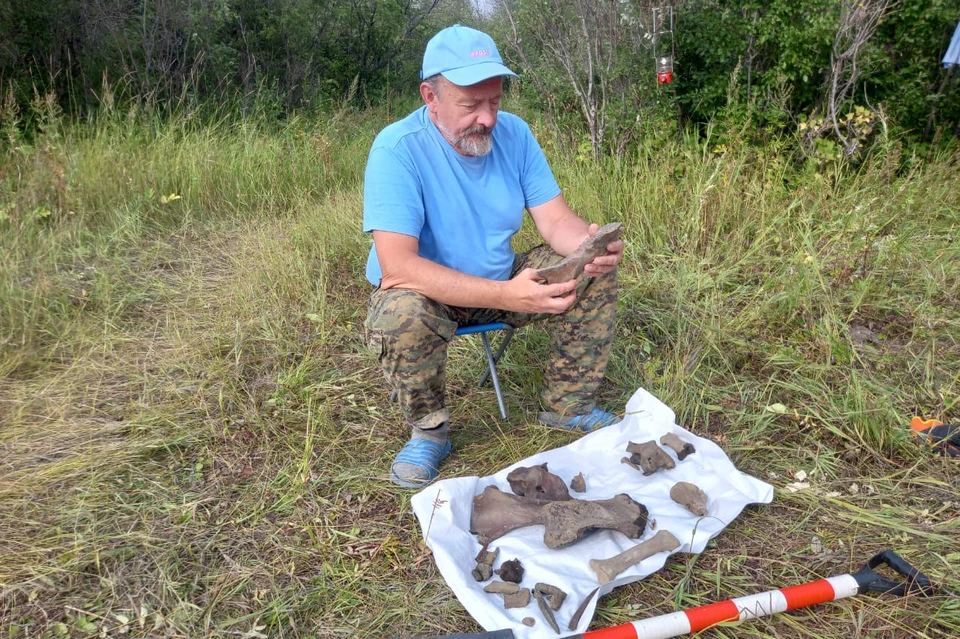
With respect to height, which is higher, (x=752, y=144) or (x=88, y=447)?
(x=752, y=144)

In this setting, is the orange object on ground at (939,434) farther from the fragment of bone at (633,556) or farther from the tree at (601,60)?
the tree at (601,60)

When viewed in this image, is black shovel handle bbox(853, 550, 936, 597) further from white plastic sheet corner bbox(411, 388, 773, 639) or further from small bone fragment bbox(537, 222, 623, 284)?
small bone fragment bbox(537, 222, 623, 284)

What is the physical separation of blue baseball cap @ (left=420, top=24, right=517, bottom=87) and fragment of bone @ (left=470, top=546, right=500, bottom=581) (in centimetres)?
156

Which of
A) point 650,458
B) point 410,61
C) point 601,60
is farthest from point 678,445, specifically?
point 410,61

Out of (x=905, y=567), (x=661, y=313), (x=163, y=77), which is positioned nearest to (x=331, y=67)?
(x=163, y=77)

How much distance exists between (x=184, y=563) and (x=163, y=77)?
6368 millimetres

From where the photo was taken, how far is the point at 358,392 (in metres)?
3.11

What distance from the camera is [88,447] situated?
8.66 ft

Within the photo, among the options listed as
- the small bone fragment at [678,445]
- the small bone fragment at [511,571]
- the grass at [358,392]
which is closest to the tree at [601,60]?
the grass at [358,392]

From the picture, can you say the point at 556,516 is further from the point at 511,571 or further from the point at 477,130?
the point at 477,130

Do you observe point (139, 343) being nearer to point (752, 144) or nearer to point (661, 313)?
point (661, 313)

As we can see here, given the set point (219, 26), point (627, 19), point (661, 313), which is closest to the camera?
point (661, 313)

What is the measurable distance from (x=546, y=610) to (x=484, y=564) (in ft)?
0.85

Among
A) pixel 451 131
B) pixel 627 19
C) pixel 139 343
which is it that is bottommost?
pixel 139 343
